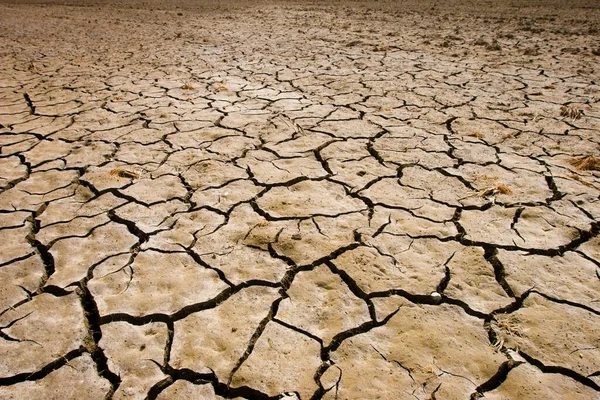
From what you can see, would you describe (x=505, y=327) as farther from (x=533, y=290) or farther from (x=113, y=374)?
(x=113, y=374)

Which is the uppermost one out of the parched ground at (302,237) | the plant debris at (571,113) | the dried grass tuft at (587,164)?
the plant debris at (571,113)

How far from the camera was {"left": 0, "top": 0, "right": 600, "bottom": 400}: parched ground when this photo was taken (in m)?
1.28

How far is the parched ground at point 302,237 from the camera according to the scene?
1.28m

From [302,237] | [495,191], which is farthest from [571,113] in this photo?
[302,237]

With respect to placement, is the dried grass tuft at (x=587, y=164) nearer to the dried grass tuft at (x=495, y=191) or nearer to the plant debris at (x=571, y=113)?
the dried grass tuft at (x=495, y=191)

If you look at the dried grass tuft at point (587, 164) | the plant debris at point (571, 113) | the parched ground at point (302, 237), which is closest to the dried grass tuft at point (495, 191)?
the parched ground at point (302, 237)

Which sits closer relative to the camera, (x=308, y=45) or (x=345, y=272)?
(x=345, y=272)

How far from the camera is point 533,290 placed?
1.54m

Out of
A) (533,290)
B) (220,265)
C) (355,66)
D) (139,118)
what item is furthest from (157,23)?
(533,290)

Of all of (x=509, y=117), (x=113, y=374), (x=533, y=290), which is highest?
(x=509, y=117)

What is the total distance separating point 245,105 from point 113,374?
264 centimetres

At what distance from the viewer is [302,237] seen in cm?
185

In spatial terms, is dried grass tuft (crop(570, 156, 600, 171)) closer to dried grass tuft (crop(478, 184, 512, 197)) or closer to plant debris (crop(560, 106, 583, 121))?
dried grass tuft (crop(478, 184, 512, 197))

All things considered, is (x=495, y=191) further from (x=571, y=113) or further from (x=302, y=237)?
(x=571, y=113)
